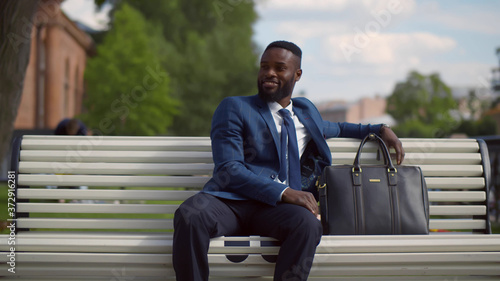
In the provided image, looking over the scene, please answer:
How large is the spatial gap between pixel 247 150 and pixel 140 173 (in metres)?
0.76

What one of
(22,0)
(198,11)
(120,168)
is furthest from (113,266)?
(198,11)

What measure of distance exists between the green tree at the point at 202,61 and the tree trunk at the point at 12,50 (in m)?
25.7

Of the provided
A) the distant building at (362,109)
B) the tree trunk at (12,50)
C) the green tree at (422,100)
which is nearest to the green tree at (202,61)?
the tree trunk at (12,50)

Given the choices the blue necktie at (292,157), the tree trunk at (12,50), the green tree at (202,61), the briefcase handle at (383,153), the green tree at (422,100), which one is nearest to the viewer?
the briefcase handle at (383,153)

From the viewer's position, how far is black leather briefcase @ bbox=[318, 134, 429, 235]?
3.34m

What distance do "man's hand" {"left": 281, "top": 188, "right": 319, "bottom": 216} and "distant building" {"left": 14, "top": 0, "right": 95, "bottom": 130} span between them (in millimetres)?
27953

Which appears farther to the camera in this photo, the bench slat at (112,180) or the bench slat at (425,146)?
the bench slat at (425,146)

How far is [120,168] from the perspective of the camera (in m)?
3.78

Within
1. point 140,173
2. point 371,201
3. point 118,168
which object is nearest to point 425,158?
point 371,201

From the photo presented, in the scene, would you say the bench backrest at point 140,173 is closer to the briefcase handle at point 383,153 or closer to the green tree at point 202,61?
the briefcase handle at point 383,153

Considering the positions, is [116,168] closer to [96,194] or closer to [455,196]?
→ [96,194]

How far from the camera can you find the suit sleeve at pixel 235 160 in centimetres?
328

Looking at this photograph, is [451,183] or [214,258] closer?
[214,258]

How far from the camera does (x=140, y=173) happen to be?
12.5 ft
